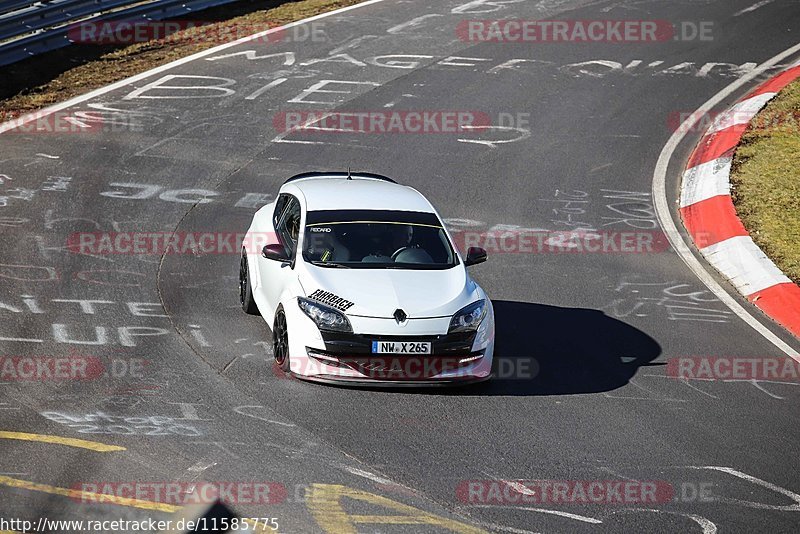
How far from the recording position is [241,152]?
16.9m

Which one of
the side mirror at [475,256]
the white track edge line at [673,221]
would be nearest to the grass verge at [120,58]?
the white track edge line at [673,221]

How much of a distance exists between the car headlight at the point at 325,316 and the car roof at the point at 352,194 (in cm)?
154

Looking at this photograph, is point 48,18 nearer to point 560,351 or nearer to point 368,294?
point 368,294

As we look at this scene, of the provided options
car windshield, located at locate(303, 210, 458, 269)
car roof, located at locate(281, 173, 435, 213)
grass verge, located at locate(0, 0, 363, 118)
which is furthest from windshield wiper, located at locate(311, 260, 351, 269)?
grass verge, located at locate(0, 0, 363, 118)

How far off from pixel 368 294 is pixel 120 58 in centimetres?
1306

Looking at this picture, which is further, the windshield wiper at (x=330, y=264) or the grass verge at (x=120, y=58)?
the grass verge at (x=120, y=58)

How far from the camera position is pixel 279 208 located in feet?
39.1

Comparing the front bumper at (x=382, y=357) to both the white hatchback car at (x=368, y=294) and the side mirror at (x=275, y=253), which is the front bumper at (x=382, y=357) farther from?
the side mirror at (x=275, y=253)

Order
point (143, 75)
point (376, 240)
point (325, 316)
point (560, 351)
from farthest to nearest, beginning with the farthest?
point (143, 75), point (560, 351), point (376, 240), point (325, 316)

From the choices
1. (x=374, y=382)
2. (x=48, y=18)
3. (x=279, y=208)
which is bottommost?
(x=374, y=382)

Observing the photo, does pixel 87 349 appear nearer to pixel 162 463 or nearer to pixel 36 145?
pixel 162 463

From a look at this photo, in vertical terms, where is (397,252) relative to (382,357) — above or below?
above

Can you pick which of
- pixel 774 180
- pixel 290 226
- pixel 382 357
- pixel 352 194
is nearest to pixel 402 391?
pixel 382 357

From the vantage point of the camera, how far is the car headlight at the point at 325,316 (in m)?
9.56
